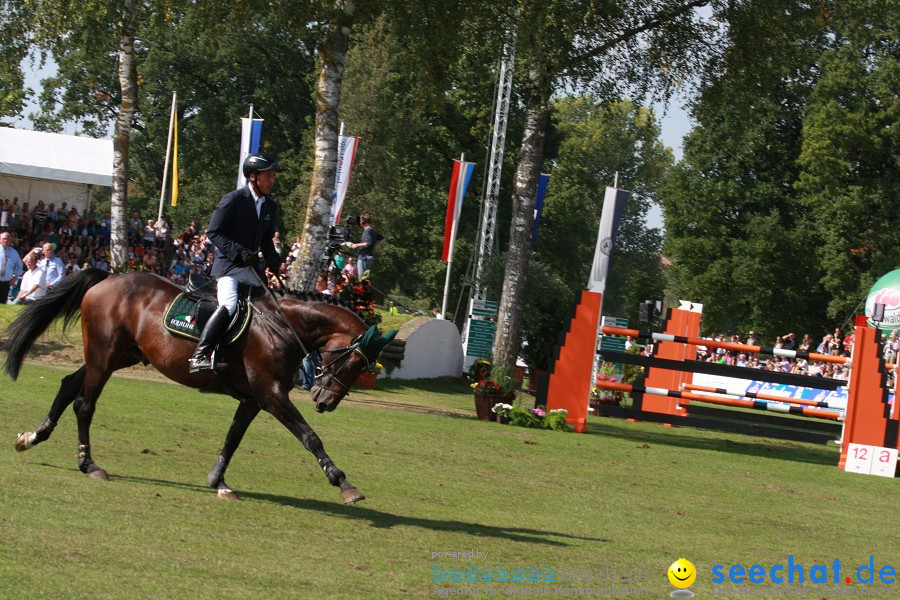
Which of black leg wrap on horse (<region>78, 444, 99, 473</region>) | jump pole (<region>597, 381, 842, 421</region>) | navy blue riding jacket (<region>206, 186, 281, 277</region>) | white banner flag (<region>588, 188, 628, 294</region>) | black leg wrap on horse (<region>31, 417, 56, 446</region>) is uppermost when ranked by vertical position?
white banner flag (<region>588, 188, 628, 294</region>)

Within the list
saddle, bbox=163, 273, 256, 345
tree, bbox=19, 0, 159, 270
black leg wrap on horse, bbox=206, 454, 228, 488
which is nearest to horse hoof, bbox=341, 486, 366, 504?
black leg wrap on horse, bbox=206, 454, 228, 488

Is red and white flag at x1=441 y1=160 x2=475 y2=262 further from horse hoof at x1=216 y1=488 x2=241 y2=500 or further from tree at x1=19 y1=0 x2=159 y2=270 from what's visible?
horse hoof at x1=216 y1=488 x2=241 y2=500

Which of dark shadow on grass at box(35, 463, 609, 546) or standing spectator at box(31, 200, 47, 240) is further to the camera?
standing spectator at box(31, 200, 47, 240)

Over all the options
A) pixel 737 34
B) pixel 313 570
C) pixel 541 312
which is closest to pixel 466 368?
pixel 541 312

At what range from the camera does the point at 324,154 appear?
1845cm

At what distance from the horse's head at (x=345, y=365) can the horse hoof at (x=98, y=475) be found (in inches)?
69.5

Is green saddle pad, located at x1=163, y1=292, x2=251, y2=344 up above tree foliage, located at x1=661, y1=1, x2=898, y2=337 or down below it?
below

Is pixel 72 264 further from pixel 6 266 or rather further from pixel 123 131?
pixel 6 266

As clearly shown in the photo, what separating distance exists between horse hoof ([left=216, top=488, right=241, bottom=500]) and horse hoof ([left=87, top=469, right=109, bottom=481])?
94 centimetres

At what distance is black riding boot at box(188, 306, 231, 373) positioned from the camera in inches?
322

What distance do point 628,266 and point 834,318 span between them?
1694 inches

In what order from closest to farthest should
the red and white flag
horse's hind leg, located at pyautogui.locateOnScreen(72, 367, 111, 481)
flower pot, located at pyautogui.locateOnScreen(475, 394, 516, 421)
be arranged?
horse's hind leg, located at pyautogui.locateOnScreen(72, 367, 111, 481)
flower pot, located at pyautogui.locateOnScreen(475, 394, 516, 421)
the red and white flag

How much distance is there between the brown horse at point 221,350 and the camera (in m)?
8.14

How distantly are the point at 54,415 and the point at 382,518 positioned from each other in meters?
2.96
